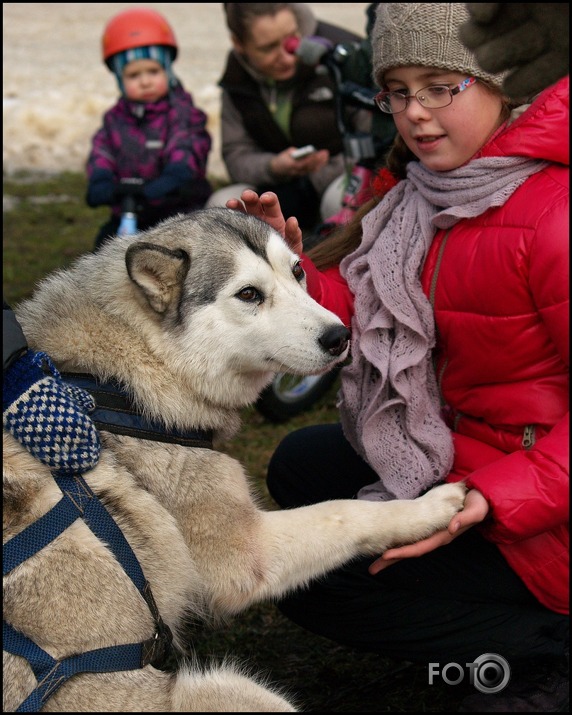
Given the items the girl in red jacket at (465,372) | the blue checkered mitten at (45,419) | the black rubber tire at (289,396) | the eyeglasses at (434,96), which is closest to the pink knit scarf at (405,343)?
the girl in red jacket at (465,372)

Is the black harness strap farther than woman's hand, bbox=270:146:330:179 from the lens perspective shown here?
No

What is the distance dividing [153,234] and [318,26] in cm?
393

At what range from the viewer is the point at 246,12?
5.93 m

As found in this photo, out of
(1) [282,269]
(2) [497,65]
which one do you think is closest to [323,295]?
(1) [282,269]

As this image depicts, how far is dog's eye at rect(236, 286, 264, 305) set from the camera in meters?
2.90

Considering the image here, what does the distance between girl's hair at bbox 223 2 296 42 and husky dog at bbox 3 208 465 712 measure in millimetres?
3411

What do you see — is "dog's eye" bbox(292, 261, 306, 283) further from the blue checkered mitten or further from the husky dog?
the blue checkered mitten

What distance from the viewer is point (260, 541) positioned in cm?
270

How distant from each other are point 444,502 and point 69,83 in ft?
39.4

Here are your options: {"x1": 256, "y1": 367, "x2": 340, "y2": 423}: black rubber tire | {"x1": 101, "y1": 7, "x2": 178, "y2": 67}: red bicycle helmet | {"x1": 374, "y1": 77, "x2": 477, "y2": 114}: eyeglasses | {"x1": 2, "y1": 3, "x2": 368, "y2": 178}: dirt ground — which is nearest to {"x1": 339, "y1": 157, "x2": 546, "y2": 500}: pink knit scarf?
{"x1": 374, "y1": 77, "x2": 477, "y2": 114}: eyeglasses

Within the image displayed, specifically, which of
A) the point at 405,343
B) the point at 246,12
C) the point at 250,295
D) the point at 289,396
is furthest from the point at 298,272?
the point at 246,12

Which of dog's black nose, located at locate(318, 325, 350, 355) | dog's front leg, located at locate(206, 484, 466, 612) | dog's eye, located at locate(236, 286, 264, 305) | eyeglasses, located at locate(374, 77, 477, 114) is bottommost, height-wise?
dog's front leg, located at locate(206, 484, 466, 612)

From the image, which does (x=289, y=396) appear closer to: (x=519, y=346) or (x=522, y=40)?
(x=519, y=346)

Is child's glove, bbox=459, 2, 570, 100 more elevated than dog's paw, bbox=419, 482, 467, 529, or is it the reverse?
child's glove, bbox=459, 2, 570, 100
